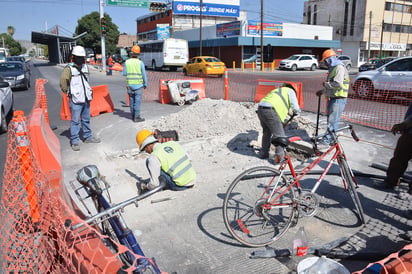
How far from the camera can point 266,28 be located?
4300cm

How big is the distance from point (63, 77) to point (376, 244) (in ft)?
19.7

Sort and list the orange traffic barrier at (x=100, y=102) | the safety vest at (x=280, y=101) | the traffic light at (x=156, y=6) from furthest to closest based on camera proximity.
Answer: the traffic light at (x=156, y=6) < the orange traffic barrier at (x=100, y=102) < the safety vest at (x=280, y=101)

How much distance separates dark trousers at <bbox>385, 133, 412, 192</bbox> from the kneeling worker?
9.71ft

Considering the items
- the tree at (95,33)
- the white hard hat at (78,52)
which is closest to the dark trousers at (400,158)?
the white hard hat at (78,52)

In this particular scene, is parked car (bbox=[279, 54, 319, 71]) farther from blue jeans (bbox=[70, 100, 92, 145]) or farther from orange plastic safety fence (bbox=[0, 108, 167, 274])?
orange plastic safety fence (bbox=[0, 108, 167, 274])

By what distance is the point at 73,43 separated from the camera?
5925cm

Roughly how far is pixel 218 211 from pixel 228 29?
42.4m

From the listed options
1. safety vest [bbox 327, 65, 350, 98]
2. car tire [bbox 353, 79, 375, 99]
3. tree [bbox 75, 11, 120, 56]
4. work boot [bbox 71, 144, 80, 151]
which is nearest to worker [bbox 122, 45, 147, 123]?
work boot [bbox 71, 144, 80, 151]

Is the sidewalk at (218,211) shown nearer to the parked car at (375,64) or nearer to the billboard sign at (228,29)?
the parked car at (375,64)

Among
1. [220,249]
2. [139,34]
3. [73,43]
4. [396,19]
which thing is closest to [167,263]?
[220,249]

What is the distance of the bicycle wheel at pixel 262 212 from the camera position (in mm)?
3469

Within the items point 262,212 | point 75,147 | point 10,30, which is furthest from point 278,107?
point 10,30

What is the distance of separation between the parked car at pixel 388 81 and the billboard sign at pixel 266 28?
29.7 metres

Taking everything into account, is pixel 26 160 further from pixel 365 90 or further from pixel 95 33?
pixel 95 33
